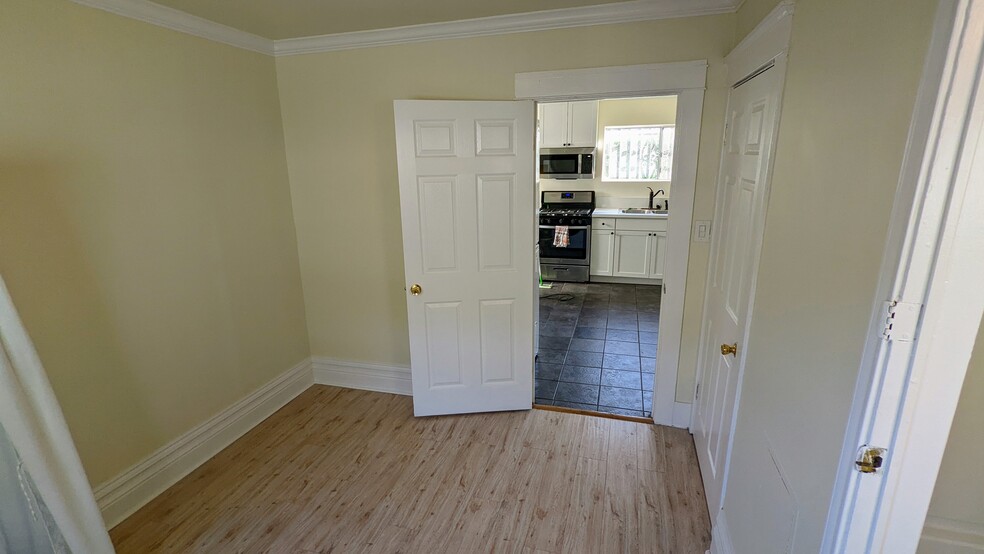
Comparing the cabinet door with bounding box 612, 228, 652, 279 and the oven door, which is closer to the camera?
the cabinet door with bounding box 612, 228, 652, 279

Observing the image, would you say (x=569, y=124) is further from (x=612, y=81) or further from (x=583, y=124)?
(x=612, y=81)

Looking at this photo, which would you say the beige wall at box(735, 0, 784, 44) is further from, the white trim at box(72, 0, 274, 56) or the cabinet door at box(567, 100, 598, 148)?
the cabinet door at box(567, 100, 598, 148)

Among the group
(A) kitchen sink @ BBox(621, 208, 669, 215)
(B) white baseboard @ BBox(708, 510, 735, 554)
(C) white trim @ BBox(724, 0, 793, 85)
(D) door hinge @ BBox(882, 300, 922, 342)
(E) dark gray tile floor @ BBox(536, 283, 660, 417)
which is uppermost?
(C) white trim @ BBox(724, 0, 793, 85)

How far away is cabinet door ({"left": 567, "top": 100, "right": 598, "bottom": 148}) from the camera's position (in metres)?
5.36

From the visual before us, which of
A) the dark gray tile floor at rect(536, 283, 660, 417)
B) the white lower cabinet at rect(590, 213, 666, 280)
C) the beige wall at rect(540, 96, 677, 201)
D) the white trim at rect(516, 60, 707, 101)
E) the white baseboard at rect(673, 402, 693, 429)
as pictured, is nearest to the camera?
the white trim at rect(516, 60, 707, 101)

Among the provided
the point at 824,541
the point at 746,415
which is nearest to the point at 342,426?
the point at 746,415

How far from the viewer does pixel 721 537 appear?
1.71m

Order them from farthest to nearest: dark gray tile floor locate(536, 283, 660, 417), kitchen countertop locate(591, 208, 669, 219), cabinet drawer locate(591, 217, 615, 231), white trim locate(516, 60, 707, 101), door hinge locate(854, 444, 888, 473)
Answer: cabinet drawer locate(591, 217, 615, 231), kitchen countertop locate(591, 208, 669, 219), dark gray tile floor locate(536, 283, 660, 417), white trim locate(516, 60, 707, 101), door hinge locate(854, 444, 888, 473)

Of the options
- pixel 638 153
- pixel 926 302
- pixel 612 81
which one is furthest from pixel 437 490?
pixel 638 153

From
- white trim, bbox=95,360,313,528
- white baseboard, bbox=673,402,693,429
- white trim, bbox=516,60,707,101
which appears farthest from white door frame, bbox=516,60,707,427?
white trim, bbox=95,360,313,528

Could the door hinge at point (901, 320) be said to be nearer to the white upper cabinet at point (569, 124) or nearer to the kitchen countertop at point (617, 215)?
the kitchen countertop at point (617, 215)

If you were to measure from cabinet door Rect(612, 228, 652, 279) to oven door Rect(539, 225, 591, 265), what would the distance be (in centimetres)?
38

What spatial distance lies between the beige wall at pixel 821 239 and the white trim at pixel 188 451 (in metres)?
2.64

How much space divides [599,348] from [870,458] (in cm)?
309
